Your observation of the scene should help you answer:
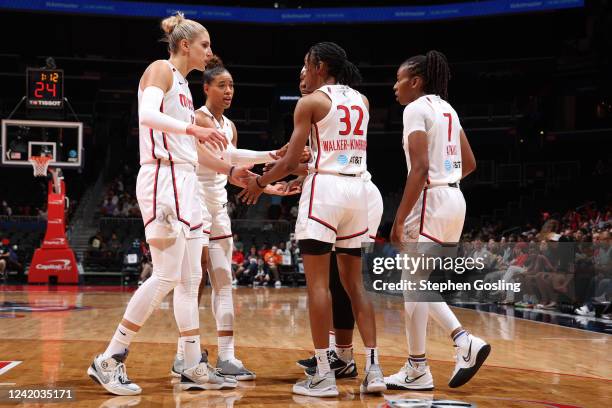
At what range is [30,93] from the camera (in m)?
16.5

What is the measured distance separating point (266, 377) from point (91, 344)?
7.41 ft

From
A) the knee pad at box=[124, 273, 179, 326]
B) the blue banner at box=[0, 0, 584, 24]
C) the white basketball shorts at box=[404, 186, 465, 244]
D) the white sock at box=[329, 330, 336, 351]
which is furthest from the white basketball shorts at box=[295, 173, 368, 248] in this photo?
the blue banner at box=[0, 0, 584, 24]

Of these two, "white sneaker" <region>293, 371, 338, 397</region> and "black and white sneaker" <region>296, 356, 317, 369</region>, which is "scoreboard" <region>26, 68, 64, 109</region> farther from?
"white sneaker" <region>293, 371, 338, 397</region>

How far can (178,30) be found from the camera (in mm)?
4441

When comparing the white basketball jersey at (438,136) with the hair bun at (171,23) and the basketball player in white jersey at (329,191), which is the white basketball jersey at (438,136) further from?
the hair bun at (171,23)

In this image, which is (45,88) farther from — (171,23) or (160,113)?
(160,113)

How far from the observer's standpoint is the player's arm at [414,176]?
14.3 ft

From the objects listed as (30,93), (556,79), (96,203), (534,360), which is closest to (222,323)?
(534,360)

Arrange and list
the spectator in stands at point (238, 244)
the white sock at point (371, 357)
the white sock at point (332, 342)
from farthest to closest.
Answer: the spectator in stands at point (238, 244) < the white sock at point (332, 342) < the white sock at point (371, 357)

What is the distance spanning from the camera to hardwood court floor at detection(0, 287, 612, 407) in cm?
399

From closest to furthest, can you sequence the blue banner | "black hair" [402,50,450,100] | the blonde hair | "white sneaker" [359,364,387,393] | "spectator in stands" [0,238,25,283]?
"white sneaker" [359,364,387,393]
the blonde hair
"black hair" [402,50,450,100]
"spectator in stands" [0,238,25,283]
the blue banner

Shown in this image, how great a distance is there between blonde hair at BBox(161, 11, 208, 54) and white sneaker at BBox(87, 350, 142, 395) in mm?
1917

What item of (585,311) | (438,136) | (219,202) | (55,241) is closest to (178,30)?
(219,202)

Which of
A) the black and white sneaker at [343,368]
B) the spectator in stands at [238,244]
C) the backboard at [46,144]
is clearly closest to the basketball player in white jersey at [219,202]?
the black and white sneaker at [343,368]
